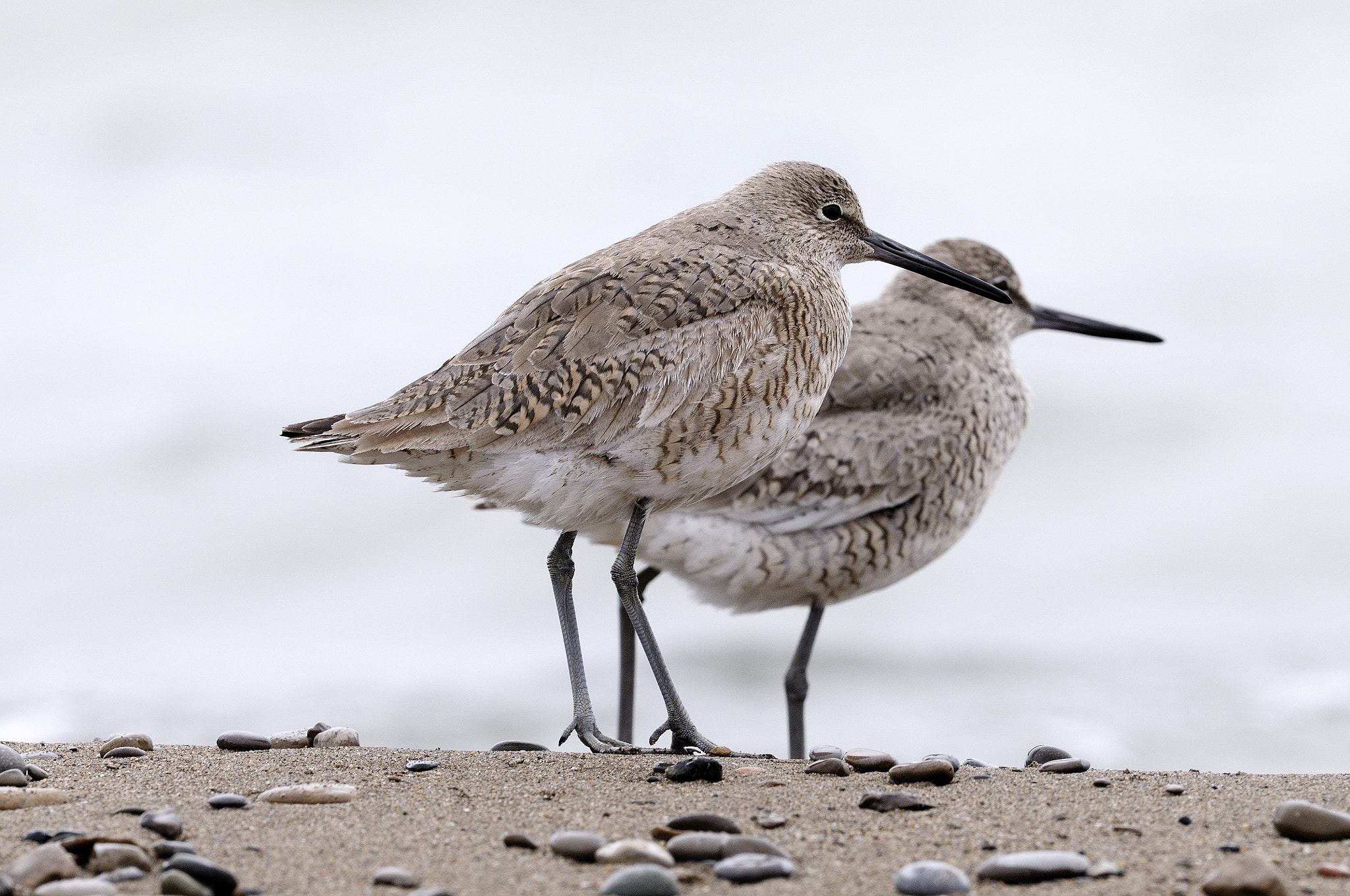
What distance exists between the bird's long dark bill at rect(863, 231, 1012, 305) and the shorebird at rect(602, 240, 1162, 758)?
2.64 ft

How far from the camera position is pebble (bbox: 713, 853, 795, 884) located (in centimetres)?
294

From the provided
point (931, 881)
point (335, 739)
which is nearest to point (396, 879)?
point (931, 881)

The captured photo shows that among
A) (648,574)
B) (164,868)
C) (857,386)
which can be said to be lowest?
(164,868)

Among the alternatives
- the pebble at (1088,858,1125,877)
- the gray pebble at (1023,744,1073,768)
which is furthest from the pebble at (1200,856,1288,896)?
the gray pebble at (1023,744,1073,768)

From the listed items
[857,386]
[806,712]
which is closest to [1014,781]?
[857,386]

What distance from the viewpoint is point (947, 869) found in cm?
288

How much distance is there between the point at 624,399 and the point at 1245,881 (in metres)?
2.24

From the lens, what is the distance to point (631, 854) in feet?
10.1

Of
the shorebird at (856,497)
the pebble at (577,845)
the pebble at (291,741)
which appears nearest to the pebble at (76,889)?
the pebble at (577,845)

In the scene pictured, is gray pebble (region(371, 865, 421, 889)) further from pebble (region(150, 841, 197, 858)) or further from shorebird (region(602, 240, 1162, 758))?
shorebird (region(602, 240, 1162, 758))

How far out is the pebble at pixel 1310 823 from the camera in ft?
10.3

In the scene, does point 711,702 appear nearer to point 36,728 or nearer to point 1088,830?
point 36,728

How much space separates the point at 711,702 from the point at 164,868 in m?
5.79

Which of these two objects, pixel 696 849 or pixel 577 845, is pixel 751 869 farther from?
pixel 577 845
